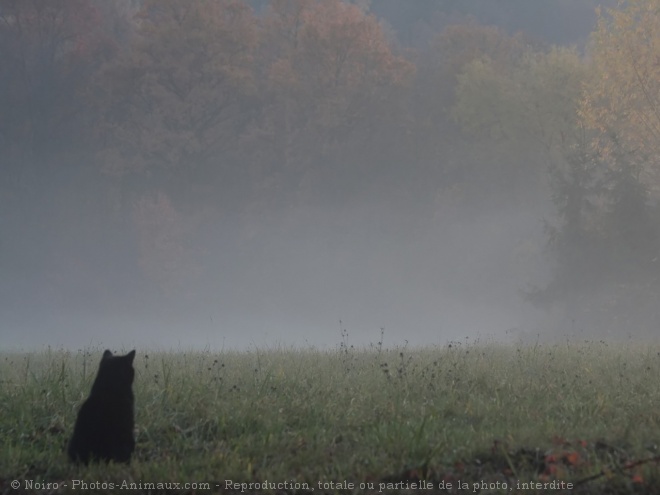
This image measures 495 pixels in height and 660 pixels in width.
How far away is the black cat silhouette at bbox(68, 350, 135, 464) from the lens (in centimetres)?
556

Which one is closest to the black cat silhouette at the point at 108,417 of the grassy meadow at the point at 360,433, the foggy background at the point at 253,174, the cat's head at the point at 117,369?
the cat's head at the point at 117,369

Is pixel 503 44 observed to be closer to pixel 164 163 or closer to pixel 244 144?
pixel 244 144

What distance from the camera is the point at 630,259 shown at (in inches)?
1101

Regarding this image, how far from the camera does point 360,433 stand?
6.41m

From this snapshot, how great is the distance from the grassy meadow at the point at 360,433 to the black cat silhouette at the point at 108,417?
0.45 feet

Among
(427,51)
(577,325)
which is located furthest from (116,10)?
(577,325)

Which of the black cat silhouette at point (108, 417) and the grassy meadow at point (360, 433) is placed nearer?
the grassy meadow at point (360, 433)

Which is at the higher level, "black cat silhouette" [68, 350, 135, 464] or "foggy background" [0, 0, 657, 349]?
"foggy background" [0, 0, 657, 349]


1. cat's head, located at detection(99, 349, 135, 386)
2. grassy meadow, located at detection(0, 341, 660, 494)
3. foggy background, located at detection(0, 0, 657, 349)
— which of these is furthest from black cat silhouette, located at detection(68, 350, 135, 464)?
foggy background, located at detection(0, 0, 657, 349)

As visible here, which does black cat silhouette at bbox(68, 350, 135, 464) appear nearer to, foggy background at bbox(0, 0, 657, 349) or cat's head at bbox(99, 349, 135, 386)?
cat's head at bbox(99, 349, 135, 386)

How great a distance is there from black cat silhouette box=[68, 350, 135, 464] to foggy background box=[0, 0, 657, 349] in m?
35.7

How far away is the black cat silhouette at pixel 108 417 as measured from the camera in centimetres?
556

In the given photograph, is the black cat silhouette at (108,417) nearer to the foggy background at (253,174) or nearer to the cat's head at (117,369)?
the cat's head at (117,369)

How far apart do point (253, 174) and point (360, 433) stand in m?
44.2
